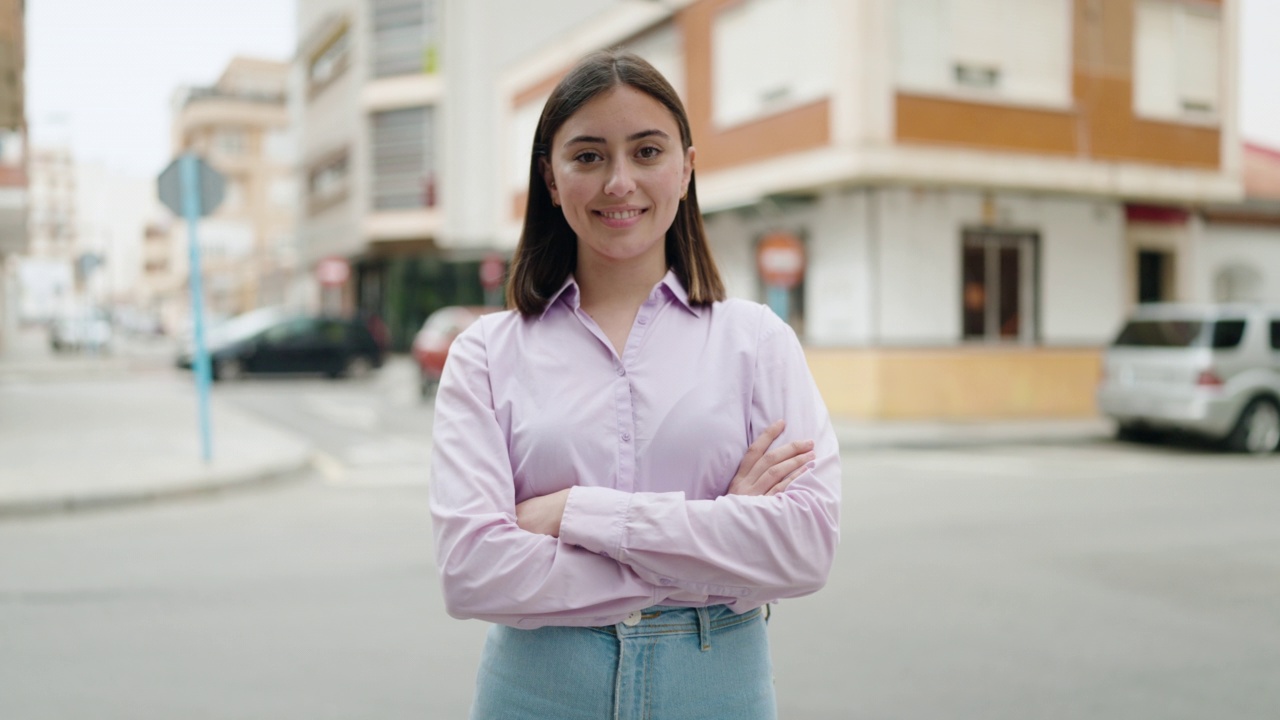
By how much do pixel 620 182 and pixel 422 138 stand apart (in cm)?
3379

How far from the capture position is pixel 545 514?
69.4 inches

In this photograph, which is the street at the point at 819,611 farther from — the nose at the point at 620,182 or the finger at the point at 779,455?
the nose at the point at 620,182

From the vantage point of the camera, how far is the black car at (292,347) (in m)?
24.6

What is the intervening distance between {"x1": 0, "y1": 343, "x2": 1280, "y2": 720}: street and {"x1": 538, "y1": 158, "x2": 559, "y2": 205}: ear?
2647mm

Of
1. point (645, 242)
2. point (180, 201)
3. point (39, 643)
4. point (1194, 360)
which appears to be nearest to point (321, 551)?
point (39, 643)

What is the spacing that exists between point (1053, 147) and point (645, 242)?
17.2m

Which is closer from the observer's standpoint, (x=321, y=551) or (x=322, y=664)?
(x=322, y=664)

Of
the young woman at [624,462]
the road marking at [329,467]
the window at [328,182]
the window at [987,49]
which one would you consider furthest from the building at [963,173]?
the window at [328,182]

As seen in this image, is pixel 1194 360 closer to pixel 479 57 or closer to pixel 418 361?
pixel 418 361

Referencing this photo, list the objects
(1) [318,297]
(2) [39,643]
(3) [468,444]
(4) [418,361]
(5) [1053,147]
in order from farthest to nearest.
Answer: (1) [318,297], (4) [418,361], (5) [1053,147], (2) [39,643], (3) [468,444]

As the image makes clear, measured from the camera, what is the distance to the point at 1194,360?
12898mm

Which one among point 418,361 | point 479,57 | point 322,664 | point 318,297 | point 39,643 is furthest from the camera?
point 318,297

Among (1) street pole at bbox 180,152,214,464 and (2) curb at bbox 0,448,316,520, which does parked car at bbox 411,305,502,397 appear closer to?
(1) street pole at bbox 180,152,214,464

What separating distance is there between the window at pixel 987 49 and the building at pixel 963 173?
0.03m
